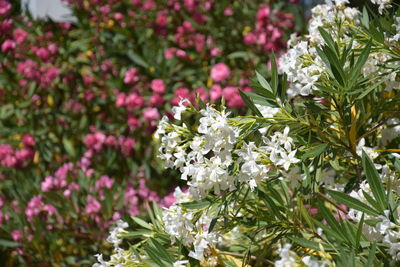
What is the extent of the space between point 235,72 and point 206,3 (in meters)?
0.48

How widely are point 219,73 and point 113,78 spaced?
61cm

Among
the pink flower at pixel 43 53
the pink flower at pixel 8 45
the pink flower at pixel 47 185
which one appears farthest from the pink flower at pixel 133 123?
the pink flower at pixel 8 45

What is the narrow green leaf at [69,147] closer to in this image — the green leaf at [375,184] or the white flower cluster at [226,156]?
the white flower cluster at [226,156]

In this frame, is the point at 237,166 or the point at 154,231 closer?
the point at 237,166

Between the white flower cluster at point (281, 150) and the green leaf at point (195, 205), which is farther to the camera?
the green leaf at point (195, 205)

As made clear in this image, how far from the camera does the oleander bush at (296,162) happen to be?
37.1 inches

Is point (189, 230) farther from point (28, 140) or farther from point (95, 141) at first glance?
point (28, 140)

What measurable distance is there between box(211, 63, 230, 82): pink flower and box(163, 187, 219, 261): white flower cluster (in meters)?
1.77

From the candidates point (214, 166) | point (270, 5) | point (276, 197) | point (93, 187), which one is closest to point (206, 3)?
point (270, 5)

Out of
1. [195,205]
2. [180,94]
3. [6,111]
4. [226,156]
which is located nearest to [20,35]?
Result: [6,111]

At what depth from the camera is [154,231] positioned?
49.0 inches

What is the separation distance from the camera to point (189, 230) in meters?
1.08

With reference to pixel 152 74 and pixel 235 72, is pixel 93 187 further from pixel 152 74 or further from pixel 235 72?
pixel 235 72

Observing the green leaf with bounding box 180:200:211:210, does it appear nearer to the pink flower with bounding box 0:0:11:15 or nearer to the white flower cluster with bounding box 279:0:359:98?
the white flower cluster with bounding box 279:0:359:98
